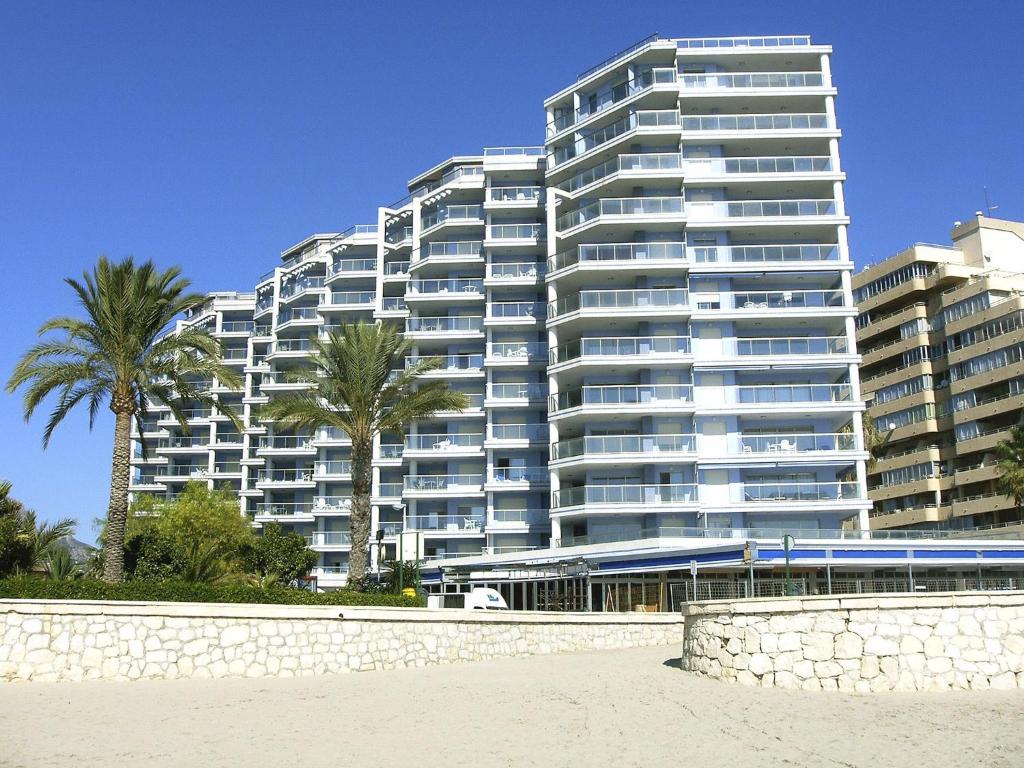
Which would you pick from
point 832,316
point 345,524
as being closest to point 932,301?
point 832,316

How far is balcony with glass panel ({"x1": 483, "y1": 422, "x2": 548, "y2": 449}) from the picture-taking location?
2398 inches

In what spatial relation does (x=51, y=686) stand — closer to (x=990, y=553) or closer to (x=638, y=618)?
(x=638, y=618)

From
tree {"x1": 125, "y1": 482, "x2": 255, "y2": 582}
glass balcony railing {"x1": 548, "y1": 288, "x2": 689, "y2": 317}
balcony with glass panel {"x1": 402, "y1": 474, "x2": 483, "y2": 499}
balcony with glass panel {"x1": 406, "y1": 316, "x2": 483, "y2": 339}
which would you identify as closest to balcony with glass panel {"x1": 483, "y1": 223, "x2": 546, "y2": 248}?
balcony with glass panel {"x1": 406, "y1": 316, "x2": 483, "y2": 339}

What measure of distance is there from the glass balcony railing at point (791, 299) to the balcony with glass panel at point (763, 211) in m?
3.94

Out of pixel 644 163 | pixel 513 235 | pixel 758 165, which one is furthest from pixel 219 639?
pixel 513 235

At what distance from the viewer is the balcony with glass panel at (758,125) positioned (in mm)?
57406

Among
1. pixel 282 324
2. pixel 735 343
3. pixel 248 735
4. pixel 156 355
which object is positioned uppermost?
pixel 282 324

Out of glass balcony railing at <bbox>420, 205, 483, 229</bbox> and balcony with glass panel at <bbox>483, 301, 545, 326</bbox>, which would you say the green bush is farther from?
glass balcony railing at <bbox>420, 205, 483, 229</bbox>

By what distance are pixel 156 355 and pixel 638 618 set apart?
1681 cm

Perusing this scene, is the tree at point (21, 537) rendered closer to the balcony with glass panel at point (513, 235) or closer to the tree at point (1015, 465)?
the balcony with glass panel at point (513, 235)

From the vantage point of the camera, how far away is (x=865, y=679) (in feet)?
57.4

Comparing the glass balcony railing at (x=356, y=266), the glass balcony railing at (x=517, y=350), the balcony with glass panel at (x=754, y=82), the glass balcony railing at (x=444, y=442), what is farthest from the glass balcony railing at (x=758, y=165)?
the glass balcony railing at (x=356, y=266)

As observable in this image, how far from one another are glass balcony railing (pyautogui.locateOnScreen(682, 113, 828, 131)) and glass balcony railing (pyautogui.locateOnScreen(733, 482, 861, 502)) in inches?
789

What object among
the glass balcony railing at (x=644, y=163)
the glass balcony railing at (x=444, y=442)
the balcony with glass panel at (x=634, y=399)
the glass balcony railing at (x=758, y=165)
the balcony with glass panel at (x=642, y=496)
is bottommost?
the balcony with glass panel at (x=642, y=496)
